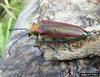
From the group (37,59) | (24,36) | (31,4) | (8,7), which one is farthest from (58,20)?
(8,7)

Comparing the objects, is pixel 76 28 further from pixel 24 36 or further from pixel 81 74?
pixel 24 36

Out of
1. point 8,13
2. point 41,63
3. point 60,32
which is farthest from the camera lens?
point 8,13

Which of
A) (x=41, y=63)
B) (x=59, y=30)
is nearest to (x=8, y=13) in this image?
(x=41, y=63)

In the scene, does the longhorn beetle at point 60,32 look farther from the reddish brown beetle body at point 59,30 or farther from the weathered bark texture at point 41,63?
the weathered bark texture at point 41,63

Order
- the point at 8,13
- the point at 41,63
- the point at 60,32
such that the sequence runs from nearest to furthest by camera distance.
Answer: the point at 60,32, the point at 41,63, the point at 8,13

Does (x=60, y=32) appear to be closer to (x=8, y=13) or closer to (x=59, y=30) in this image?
(x=59, y=30)

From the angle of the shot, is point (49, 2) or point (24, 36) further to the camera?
point (24, 36)

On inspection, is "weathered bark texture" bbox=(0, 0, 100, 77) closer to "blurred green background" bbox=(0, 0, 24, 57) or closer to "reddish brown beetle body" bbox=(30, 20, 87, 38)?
"reddish brown beetle body" bbox=(30, 20, 87, 38)
